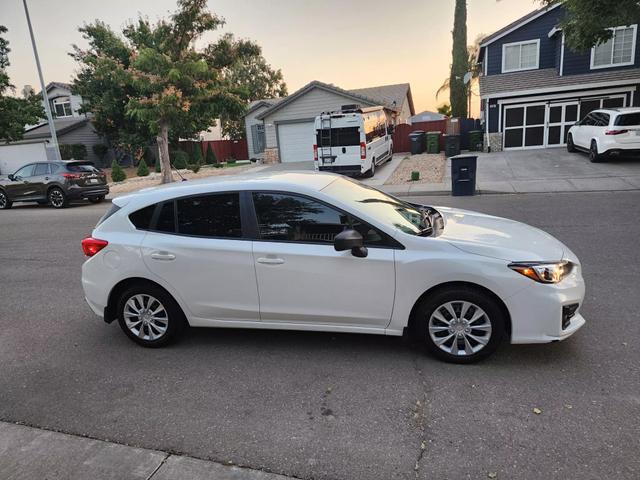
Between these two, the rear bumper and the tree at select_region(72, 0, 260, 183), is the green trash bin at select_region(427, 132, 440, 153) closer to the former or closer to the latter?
the tree at select_region(72, 0, 260, 183)

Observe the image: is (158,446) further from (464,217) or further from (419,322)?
(464,217)

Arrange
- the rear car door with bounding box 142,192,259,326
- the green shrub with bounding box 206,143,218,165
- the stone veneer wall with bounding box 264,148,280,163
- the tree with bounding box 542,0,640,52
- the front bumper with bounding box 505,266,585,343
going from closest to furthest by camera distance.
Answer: the front bumper with bounding box 505,266,585,343 < the rear car door with bounding box 142,192,259,326 < the tree with bounding box 542,0,640,52 < the stone veneer wall with bounding box 264,148,280,163 < the green shrub with bounding box 206,143,218,165

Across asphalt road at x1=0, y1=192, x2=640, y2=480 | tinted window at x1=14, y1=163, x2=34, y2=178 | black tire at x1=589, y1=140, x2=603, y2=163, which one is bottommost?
asphalt road at x1=0, y1=192, x2=640, y2=480

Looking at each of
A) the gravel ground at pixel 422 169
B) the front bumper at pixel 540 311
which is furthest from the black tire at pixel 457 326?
the gravel ground at pixel 422 169

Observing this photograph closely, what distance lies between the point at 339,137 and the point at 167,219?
13.9 m

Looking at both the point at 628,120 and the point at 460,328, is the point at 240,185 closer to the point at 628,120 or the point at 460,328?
the point at 460,328

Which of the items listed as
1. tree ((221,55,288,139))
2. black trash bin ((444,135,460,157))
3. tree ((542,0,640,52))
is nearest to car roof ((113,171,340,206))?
tree ((542,0,640,52))

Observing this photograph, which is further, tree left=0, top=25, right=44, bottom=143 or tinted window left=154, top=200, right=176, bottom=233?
tree left=0, top=25, right=44, bottom=143

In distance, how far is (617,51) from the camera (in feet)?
67.2

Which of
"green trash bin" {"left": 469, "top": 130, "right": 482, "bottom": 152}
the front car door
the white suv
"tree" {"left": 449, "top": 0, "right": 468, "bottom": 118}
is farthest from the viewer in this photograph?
"tree" {"left": 449, "top": 0, "right": 468, "bottom": 118}

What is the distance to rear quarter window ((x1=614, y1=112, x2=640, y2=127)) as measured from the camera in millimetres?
15109

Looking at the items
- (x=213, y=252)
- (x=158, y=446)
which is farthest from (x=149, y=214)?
(x=158, y=446)

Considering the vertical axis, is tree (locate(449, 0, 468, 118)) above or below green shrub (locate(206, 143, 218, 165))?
above

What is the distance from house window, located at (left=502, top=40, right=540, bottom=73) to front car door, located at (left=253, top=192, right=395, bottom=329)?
22.7 m
